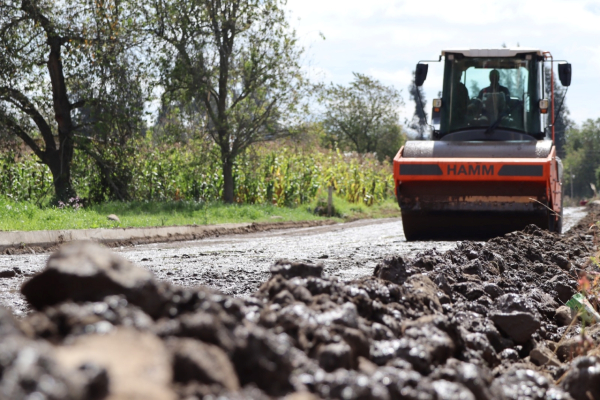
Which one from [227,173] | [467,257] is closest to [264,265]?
[467,257]

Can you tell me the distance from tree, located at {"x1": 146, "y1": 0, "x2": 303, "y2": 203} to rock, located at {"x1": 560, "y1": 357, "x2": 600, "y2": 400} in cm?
1800

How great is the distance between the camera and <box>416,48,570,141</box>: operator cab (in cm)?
1206

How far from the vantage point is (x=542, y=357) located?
3572 millimetres

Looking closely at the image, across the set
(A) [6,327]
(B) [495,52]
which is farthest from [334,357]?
(B) [495,52]

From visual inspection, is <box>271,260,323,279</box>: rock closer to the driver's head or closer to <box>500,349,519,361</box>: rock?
<box>500,349,519,361</box>: rock

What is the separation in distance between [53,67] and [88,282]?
675 inches

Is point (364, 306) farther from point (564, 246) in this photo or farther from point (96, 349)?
point (564, 246)

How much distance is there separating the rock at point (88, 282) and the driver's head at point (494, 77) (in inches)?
435

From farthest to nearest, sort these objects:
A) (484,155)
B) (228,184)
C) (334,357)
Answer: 1. (228,184)
2. (484,155)
3. (334,357)

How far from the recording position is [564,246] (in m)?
8.57

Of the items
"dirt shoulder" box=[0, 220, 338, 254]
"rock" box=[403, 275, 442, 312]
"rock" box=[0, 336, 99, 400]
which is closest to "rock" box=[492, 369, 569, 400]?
"rock" box=[403, 275, 442, 312]

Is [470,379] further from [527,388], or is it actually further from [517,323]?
[517,323]

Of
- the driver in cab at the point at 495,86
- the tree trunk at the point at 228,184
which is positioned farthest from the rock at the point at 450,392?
the tree trunk at the point at 228,184

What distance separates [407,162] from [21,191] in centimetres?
1100
